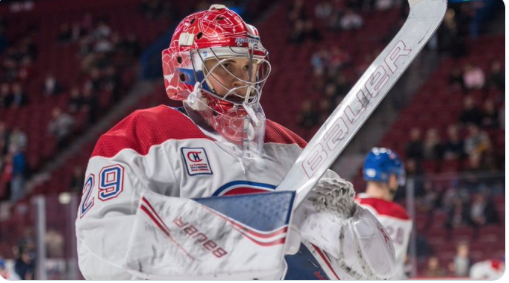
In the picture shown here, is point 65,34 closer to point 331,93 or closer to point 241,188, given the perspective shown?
point 331,93

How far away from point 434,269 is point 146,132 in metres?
4.75

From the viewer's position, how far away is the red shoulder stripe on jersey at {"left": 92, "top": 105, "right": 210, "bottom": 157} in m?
2.02

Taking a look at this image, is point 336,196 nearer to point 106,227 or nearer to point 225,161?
point 225,161

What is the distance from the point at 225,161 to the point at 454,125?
22.6 ft

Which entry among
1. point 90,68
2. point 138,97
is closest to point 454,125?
point 138,97

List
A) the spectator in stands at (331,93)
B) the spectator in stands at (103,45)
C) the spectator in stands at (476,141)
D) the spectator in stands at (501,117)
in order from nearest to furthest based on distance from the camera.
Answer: the spectator in stands at (476,141) → the spectator in stands at (501,117) → the spectator in stands at (331,93) → the spectator in stands at (103,45)

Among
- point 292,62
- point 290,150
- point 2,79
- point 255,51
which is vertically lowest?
point 2,79

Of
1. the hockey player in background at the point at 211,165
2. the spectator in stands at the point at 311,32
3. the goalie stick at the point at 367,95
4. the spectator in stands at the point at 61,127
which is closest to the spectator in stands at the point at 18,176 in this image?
the spectator in stands at the point at 61,127

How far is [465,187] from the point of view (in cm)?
664

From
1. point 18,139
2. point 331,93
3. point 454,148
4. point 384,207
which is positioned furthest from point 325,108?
point 384,207

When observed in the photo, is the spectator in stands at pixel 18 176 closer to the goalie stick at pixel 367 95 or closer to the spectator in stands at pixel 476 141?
the spectator in stands at pixel 476 141

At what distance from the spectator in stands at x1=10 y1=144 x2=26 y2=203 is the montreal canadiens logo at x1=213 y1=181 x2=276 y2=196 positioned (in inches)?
317

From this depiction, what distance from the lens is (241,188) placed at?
2.06m

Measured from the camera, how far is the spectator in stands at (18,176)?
9894 millimetres
